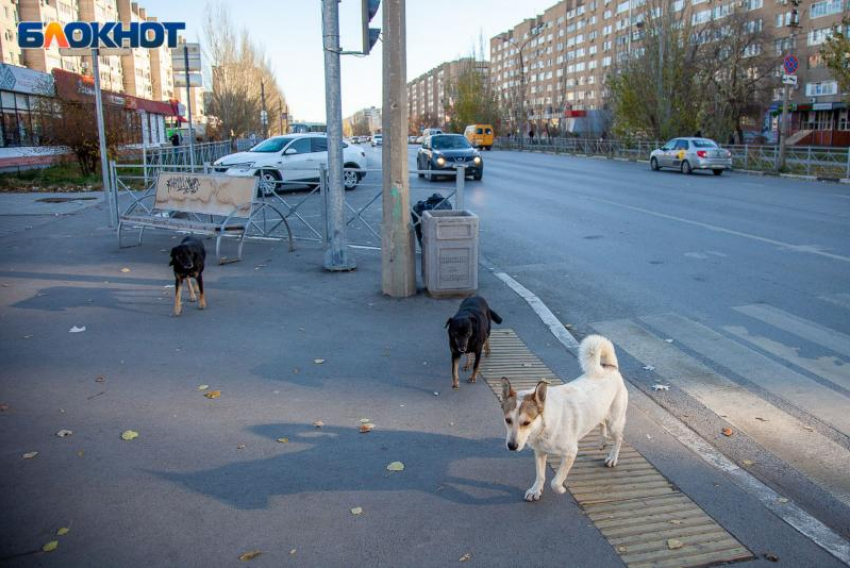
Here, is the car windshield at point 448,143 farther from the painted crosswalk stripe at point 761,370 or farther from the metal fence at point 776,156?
the painted crosswalk stripe at point 761,370

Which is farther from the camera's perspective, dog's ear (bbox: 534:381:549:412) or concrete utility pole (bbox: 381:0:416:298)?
concrete utility pole (bbox: 381:0:416:298)

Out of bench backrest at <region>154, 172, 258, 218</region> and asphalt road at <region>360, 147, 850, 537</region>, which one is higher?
bench backrest at <region>154, 172, 258, 218</region>

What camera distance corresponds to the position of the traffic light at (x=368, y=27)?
8.30 m

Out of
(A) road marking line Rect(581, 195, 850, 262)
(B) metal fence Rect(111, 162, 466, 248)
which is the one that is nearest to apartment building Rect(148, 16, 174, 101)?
(B) metal fence Rect(111, 162, 466, 248)

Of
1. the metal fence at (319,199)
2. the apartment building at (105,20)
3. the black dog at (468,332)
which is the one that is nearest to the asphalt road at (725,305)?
the black dog at (468,332)

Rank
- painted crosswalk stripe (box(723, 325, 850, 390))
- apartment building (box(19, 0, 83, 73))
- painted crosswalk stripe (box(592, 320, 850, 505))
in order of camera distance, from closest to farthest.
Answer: painted crosswalk stripe (box(592, 320, 850, 505)), painted crosswalk stripe (box(723, 325, 850, 390)), apartment building (box(19, 0, 83, 73))

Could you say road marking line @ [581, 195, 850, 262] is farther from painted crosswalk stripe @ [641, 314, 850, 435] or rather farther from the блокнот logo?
the блокнот logo

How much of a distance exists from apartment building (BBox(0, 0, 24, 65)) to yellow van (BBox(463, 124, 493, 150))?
41157mm

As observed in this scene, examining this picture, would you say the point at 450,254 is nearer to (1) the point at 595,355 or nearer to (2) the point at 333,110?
(2) the point at 333,110

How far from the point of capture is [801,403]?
5180mm

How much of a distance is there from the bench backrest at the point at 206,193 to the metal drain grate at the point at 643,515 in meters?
7.88

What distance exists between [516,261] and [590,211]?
6.31 metres

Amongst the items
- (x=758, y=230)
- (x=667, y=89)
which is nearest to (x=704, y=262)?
(x=758, y=230)

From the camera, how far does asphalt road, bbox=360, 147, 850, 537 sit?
4648 millimetres
